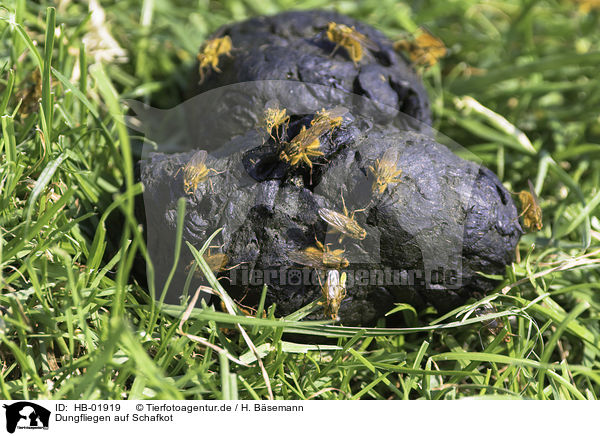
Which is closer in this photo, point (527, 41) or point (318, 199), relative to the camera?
point (318, 199)

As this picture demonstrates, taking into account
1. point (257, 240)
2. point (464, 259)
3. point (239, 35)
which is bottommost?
point (464, 259)

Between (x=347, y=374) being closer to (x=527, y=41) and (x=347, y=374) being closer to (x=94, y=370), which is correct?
(x=94, y=370)

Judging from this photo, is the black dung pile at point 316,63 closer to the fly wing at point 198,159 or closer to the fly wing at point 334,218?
the fly wing at point 198,159

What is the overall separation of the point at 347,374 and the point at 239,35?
1957mm

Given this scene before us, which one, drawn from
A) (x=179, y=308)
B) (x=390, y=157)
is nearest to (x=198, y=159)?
(x=179, y=308)

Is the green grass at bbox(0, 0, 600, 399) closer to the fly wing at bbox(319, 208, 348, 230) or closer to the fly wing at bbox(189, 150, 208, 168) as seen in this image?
the fly wing at bbox(189, 150, 208, 168)

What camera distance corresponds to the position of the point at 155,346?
1.98m
